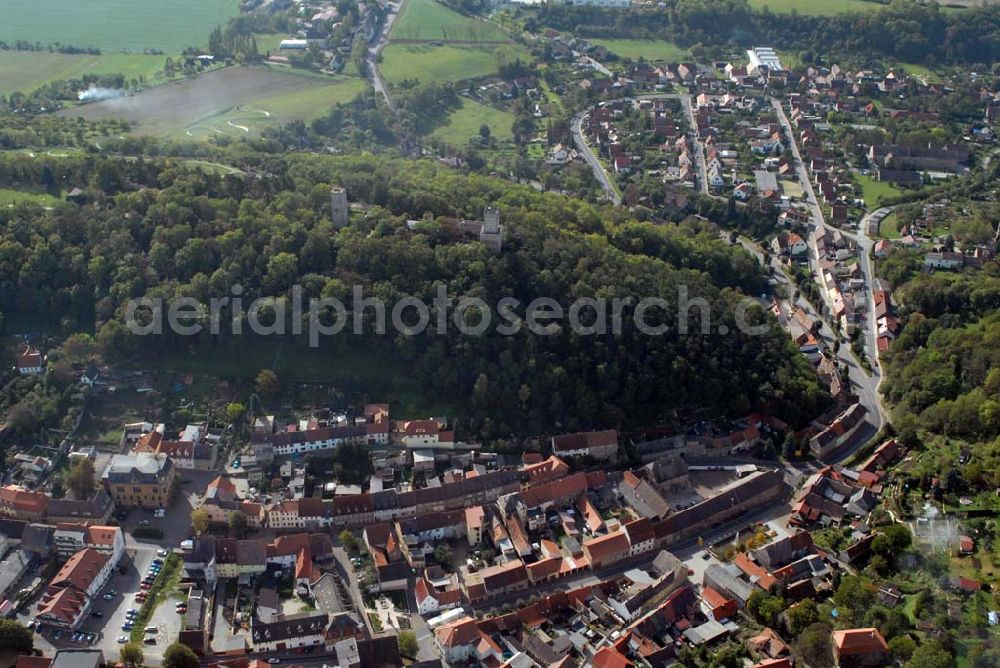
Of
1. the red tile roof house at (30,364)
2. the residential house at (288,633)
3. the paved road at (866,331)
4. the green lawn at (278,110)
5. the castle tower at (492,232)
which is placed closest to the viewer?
the residential house at (288,633)

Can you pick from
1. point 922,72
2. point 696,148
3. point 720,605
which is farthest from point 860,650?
point 922,72

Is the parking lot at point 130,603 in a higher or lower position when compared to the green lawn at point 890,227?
lower

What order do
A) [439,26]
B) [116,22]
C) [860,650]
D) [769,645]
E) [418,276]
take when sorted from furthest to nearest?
[439,26]
[116,22]
[418,276]
[769,645]
[860,650]

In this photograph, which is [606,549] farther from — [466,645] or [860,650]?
[860,650]

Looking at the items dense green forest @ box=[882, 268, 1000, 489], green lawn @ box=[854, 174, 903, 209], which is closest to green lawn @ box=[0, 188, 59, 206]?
dense green forest @ box=[882, 268, 1000, 489]

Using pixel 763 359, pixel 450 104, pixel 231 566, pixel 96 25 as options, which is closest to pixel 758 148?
pixel 450 104

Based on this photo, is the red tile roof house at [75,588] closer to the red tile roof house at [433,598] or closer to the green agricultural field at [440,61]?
the red tile roof house at [433,598]

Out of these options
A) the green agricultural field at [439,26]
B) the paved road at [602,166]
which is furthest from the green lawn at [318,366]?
the green agricultural field at [439,26]
